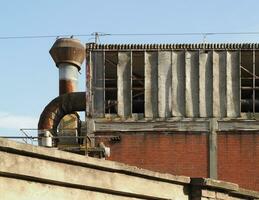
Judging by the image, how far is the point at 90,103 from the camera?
79.2ft

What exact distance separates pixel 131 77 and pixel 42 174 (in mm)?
16929

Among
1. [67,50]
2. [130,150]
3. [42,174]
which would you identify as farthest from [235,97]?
[42,174]

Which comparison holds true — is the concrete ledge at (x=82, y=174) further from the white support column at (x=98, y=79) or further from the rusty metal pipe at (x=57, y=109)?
the rusty metal pipe at (x=57, y=109)

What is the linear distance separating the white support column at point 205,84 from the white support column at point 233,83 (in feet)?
2.26

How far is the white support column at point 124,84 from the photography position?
23.9 m

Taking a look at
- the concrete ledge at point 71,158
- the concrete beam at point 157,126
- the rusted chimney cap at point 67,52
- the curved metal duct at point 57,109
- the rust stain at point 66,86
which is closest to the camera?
the concrete ledge at point 71,158

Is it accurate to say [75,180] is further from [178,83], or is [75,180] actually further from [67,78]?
[67,78]

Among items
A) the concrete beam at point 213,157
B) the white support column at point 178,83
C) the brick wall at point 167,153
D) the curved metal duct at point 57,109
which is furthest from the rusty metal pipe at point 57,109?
the concrete beam at point 213,157

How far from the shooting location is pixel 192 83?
78.5 ft

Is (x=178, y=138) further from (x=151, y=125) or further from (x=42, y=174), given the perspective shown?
(x=42, y=174)

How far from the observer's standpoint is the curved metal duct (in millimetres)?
27078

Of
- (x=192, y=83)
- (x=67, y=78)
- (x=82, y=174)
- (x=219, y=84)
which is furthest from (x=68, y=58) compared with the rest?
(x=82, y=174)

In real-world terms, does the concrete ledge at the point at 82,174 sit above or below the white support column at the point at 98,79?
below

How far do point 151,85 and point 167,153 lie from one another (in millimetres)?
2747
